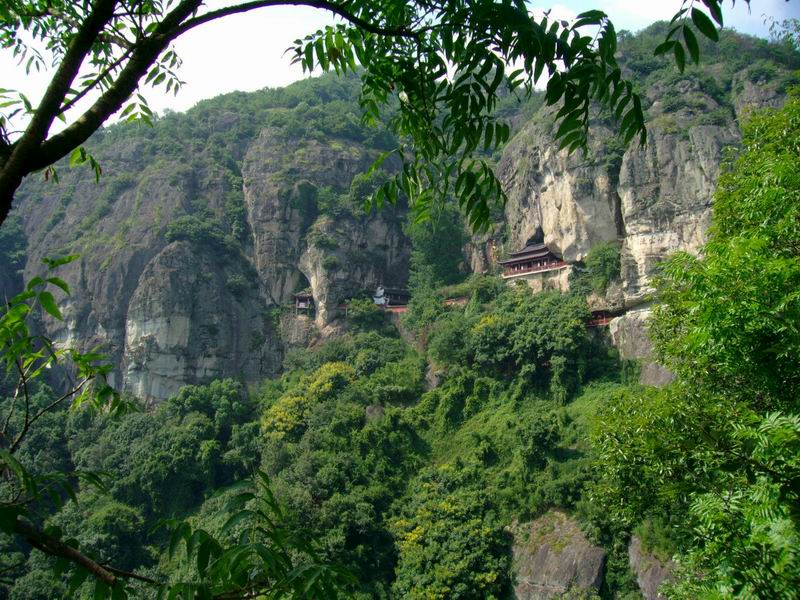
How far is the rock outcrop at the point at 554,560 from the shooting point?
15926mm

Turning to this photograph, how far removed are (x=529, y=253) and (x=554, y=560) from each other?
1493cm

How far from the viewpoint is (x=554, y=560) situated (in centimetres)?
1655

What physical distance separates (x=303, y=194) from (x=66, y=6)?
3253cm

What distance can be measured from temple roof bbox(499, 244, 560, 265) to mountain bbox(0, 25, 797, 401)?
0.74 m

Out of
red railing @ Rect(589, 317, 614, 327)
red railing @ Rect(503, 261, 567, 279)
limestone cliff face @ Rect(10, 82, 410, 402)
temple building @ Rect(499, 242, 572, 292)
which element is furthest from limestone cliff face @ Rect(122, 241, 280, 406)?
red railing @ Rect(589, 317, 614, 327)

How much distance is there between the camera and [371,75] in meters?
2.44

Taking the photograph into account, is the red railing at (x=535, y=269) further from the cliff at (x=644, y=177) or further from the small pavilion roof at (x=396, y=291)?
the small pavilion roof at (x=396, y=291)

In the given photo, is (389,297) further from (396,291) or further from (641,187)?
(641,187)

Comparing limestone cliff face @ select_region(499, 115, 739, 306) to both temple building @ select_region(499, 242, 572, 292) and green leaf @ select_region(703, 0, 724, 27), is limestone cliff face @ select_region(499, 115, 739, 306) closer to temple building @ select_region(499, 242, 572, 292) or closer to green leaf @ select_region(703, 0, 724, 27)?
temple building @ select_region(499, 242, 572, 292)

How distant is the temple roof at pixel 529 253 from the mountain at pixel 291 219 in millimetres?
735

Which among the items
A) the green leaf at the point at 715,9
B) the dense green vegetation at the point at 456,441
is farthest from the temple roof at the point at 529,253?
the green leaf at the point at 715,9

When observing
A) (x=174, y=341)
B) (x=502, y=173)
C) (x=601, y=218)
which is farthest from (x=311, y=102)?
(x=601, y=218)

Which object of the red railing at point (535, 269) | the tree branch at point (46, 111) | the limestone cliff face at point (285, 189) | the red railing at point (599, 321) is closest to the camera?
the tree branch at point (46, 111)

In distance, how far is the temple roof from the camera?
28.3 meters
